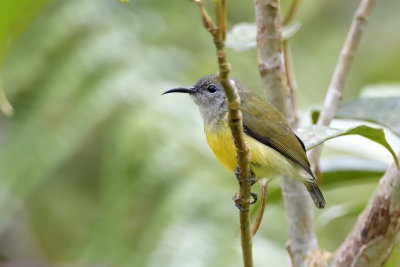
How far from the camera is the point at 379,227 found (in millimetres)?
1854

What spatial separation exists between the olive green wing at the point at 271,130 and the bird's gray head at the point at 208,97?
0.40ft

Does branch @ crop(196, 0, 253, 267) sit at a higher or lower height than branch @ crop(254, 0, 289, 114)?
lower

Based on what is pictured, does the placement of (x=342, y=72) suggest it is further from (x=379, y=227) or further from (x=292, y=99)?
(x=379, y=227)

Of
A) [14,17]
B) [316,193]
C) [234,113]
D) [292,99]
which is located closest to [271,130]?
[292,99]

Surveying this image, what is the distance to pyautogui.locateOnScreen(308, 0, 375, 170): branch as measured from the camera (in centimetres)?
226

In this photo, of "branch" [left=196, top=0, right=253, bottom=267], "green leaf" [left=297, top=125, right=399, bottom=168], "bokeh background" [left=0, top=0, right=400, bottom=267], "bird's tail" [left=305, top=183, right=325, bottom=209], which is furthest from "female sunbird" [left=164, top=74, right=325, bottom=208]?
"branch" [left=196, top=0, right=253, bottom=267]

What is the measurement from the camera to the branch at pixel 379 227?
1.84 m

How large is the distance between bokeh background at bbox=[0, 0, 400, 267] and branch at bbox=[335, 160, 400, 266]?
1.61 ft

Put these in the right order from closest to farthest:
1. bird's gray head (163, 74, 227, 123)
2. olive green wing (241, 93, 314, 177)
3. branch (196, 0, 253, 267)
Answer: branch (196, 0, 253, 267)
olive green wing (241, 93, 314, 177)
bird's gray head (163, 74, 227, 123)

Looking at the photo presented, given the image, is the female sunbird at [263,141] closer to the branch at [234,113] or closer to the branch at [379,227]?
the branch at [379,227]

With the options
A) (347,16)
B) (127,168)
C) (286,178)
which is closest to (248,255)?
(286,178)

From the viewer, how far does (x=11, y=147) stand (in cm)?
308

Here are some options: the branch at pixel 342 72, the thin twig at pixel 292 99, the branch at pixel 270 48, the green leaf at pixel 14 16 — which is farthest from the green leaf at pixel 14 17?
the branch at pixel 342 72

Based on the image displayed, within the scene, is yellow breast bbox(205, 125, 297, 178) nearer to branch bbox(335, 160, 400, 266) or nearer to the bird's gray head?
the bird's gray head
